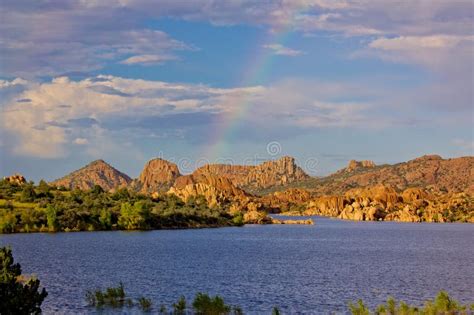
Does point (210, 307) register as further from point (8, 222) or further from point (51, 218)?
point (51, 218)

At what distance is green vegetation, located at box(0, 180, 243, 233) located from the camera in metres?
135

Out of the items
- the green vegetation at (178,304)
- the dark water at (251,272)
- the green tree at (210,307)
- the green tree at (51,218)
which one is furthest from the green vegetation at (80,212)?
the green tree at (210,307)

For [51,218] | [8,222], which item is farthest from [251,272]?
[51,218]

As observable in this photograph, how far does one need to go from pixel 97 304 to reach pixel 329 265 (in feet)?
133

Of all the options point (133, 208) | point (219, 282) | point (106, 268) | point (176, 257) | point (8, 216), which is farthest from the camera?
point (133, 208)

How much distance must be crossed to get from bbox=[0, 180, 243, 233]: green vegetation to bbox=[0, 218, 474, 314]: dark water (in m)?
24.9

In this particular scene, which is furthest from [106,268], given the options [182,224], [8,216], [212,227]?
[212,227]

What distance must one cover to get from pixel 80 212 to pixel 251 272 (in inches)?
3406

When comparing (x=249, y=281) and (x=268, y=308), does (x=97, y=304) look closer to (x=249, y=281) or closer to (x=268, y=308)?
(x=268, y=308)

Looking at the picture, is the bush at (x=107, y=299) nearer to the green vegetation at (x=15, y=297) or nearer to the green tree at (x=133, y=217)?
the green vegetation at (x=15, y=297)

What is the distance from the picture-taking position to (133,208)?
159500 mm

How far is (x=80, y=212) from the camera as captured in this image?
14725cm

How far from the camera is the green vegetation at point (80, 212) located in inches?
5315

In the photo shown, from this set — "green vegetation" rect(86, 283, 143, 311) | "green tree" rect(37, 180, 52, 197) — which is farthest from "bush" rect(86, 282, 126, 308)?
"green tree" rect(37, 180, 52, 197)
